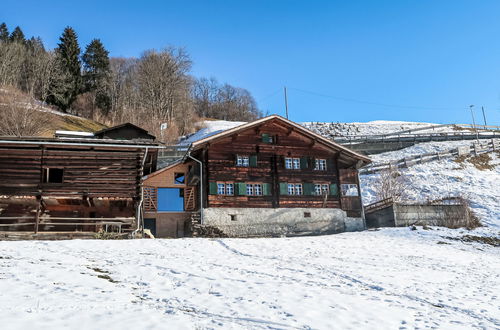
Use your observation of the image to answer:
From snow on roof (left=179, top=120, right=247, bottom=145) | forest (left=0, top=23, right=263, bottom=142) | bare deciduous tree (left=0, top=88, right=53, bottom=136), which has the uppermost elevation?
forest (left=0, top=23, right=263, bottom=142)

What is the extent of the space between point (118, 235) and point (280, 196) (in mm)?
11755

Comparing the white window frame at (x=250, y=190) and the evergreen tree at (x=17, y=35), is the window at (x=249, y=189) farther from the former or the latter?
the evergreen tree at (x=17, y=35)

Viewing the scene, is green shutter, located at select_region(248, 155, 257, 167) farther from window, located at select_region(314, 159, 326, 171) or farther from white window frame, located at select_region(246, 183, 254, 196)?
window, located at select_region(314, 159, 326, 171)

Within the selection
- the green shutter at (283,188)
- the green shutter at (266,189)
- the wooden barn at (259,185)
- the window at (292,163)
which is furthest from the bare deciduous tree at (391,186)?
the green shutter at (266,189)

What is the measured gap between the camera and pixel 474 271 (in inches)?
588

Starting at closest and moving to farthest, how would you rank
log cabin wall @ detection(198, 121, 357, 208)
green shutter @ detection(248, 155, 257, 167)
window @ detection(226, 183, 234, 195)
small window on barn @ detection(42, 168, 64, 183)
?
small window on barn @ detection(42, 168, 64, 183), window @ detection(226, 183, 234, 195), log cabin wall @ detection(198, 121, 357, 208), green shutter @ detection(248, 155, 257, 167)

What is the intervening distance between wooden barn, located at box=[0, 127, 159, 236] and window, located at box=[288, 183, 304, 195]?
10762 millimetres

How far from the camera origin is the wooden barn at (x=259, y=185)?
26.0m

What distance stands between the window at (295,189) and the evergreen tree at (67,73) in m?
41.1

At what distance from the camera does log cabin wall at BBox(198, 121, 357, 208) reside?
87.0ft

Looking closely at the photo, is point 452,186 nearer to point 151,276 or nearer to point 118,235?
point 118,235

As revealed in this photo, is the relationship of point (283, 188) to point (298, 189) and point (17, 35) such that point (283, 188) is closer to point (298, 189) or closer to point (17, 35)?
point (298, 189)

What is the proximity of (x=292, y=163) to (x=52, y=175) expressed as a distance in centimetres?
1561

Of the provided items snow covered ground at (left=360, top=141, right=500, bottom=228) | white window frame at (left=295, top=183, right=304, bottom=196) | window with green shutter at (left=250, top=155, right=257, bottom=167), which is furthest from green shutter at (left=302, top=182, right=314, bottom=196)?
snow covered ground at (left=360, top=141, right=500, bottom=228)
